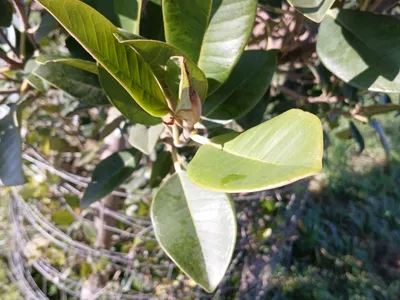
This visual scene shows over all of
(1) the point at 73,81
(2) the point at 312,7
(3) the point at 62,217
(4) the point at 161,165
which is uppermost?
(2) the point at 312,7

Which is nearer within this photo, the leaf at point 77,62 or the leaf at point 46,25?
the leaf at point 77,62

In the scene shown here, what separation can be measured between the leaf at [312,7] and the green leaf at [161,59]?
0.46ft

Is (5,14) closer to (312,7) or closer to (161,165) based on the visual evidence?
(161,165)

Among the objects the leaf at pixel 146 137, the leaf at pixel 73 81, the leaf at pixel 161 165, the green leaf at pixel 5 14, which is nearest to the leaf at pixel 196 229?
the leaf at pixel 146 137

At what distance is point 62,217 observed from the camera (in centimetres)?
140

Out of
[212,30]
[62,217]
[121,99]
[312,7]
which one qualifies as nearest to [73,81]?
[121,99]

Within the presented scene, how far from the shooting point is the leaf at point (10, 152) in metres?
0.59

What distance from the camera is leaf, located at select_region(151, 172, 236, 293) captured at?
45cm

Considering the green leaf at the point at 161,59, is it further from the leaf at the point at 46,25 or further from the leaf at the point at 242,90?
the leaf at the point at 46,25

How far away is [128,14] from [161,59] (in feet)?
0.40

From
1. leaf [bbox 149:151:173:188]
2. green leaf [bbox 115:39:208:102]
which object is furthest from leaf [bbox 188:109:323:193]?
leaf [bbox 149:151:173:188]

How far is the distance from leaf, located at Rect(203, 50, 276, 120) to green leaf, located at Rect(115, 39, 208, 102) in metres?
0.09

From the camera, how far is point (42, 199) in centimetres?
159

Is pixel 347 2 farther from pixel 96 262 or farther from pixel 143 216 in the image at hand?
pixel 96 262
